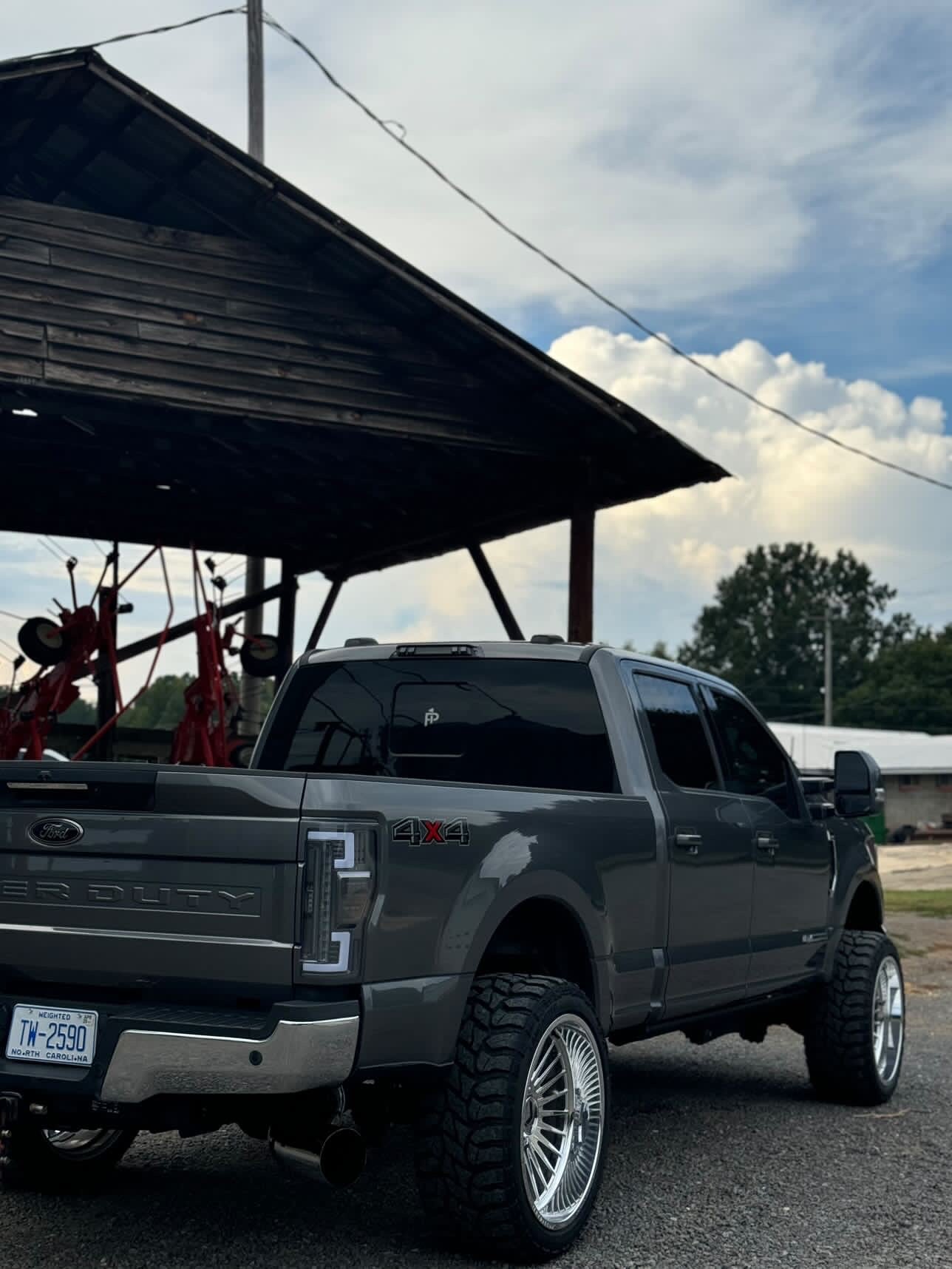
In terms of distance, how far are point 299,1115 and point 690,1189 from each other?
1968 millimetres

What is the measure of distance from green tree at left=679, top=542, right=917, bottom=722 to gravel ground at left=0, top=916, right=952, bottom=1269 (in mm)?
100718

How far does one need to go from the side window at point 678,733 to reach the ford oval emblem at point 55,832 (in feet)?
8.26

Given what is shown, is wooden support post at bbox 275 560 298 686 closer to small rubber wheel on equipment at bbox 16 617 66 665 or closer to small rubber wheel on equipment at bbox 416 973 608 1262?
small rubber wheel on equipment at bbox 16 617 66 665

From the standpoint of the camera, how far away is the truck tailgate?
3986 mm

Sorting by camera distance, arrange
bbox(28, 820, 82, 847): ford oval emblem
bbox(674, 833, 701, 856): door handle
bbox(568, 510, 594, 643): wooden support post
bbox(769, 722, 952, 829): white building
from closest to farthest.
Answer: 1. bbox(28, 820, 82, 847): ford oval emblem
2. bbox(674, 833, 701, 856): door handle
3. bbox(568, 510, 594, 643): wooden support post
4. bbox(769, 722, 952, 829): white building

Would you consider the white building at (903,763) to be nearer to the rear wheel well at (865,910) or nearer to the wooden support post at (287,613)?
the wooden support post at (287,613)

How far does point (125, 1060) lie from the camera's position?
401 centimetres

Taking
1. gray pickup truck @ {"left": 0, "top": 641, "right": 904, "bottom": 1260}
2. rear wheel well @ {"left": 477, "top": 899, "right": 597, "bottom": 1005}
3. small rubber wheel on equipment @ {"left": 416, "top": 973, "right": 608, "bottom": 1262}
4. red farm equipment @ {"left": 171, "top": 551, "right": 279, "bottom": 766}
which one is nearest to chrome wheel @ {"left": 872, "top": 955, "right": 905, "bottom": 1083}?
gray pickup truck @ {"left": 0, "top": 641, "right": 904, "bottom": 1260}

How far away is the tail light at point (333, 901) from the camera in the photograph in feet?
13.0

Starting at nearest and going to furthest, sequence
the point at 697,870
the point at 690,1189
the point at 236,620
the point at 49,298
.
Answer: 1. the point at 690,1189
2. the point at 697,870
3. the point at 49,298
4. the point at 236,620

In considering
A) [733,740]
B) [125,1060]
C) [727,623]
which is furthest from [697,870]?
[727,623]

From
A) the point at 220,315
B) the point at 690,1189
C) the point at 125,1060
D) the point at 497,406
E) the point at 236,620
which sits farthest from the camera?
the point at 236,620

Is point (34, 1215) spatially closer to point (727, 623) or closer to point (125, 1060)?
point (125, 1060)

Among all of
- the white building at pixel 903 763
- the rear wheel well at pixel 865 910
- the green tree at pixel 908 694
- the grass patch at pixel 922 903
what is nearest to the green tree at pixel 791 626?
the green tree at pixel 908 694
